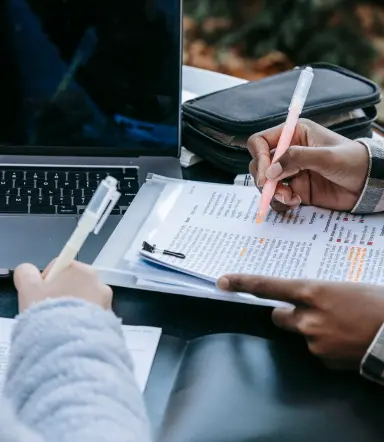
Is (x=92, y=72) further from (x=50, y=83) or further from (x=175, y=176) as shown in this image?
(x=175, y=176)

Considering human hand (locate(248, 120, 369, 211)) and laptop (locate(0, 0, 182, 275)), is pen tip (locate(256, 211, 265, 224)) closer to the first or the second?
human hand (locate(248, 120, 369, 211))

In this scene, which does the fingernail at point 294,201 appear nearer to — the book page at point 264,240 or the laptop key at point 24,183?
the book page at point 264,240

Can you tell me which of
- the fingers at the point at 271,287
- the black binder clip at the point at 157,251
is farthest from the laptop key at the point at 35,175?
the fingers at the point at 271,287

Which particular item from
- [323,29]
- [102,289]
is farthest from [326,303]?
[323,29]

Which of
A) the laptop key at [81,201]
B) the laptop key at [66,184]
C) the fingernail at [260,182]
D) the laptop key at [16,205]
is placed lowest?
the laptop key at [16,205]

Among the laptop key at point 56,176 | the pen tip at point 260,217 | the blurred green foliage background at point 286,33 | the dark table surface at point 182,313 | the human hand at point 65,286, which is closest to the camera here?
the human hand at point 65,286

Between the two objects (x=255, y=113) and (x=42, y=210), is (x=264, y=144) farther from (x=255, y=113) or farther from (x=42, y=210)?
(x=42, y=210)

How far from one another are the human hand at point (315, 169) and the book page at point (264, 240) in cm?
2

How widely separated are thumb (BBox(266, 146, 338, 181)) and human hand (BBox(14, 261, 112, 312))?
0.97 feet

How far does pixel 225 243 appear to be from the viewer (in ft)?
2.52

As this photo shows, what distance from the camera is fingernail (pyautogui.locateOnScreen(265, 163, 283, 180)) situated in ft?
2.70

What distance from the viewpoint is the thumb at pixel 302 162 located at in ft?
2.71

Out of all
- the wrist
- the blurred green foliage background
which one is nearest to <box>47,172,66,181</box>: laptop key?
the wrist

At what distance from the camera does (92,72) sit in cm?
94
